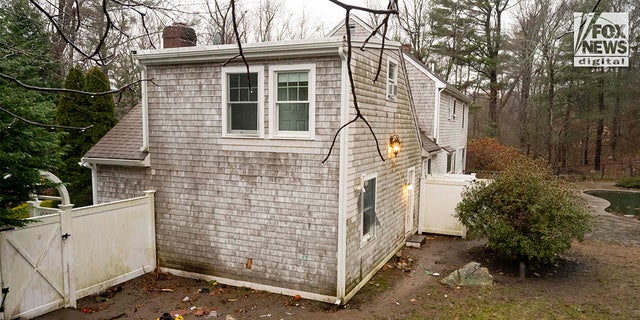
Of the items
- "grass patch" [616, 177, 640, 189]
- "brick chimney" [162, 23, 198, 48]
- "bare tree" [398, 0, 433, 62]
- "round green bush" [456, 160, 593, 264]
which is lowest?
"grass patch" [616, 177, 640, 189]

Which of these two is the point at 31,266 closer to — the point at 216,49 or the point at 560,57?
the point at 216,49

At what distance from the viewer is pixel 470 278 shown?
8.37m

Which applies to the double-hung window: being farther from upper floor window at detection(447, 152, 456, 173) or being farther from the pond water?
the pond water

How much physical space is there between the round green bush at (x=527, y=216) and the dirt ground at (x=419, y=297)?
0.69 meters

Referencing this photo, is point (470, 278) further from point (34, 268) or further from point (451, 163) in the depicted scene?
point (451, 163)

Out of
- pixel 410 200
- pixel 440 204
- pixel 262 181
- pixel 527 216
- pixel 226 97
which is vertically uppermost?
pixel 226 97

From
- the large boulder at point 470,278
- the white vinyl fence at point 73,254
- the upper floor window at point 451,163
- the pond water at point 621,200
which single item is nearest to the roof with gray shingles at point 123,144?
the white vinyl fence at point 73,254

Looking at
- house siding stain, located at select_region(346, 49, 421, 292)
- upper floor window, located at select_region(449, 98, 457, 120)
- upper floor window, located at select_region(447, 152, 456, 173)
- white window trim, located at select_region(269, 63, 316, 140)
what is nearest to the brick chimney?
white window trim, located at select_region(269, 63, 316, 140)

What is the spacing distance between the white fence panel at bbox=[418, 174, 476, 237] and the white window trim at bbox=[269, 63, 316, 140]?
5.94m

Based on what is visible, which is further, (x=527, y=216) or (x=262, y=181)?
(x=527, y=216)

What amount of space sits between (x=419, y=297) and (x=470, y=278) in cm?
135

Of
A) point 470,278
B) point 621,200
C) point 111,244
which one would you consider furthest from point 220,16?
point 621,200

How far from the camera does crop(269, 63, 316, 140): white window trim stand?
748cm

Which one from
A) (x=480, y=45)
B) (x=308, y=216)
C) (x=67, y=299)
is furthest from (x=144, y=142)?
(x=480, y=45)
